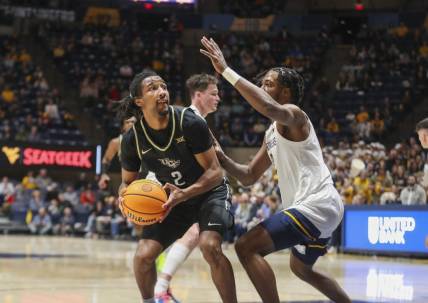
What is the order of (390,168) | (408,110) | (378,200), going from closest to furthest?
(378,200) < (390,168) < (408,110)

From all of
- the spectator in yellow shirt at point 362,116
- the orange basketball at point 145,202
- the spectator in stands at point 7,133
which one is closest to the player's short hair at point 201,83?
the orange basketball at point 145,202

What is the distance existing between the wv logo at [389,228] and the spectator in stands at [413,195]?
0.60 m

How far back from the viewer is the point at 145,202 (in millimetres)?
5969

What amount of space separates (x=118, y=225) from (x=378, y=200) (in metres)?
8.13

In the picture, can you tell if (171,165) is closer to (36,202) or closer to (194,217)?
(194,217)

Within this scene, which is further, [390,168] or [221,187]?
[390,168]

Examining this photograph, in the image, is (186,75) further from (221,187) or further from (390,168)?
(221,187)

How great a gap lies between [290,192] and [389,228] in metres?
10.0

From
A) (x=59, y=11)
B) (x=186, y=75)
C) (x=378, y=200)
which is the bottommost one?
(x=378, y=200)

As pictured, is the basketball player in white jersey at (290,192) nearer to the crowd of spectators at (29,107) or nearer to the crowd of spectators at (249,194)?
the crowd of spectators at (249,194)

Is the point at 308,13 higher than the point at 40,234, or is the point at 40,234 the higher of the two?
the point at 308,13

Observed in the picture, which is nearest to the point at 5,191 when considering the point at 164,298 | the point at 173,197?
the point at 164,298

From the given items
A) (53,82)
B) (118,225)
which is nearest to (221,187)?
(118,225)

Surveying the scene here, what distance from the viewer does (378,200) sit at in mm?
17062
